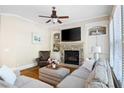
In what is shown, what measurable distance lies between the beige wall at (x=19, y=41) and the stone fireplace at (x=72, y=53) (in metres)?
0.70

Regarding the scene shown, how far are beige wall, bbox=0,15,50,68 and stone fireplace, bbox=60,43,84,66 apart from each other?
70 cm

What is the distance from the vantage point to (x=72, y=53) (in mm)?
4324

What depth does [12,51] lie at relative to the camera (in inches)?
134

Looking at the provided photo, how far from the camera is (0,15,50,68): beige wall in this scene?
3169 millimetres

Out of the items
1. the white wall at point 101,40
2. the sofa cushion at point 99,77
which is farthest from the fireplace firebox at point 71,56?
the sofa cushion at point 99,77

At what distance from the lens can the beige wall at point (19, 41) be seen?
317cm

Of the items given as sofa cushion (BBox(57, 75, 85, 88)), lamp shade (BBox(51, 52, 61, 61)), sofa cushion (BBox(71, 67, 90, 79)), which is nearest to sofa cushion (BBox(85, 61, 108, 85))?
sofa cushion (BBox(57, 75, 85, 88))

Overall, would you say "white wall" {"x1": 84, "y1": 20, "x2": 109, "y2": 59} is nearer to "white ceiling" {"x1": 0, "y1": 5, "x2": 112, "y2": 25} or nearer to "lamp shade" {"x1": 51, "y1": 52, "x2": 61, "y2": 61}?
"white ceiling" {"x1": 0, "y1": 5, "x2": 112, "y2": 25}

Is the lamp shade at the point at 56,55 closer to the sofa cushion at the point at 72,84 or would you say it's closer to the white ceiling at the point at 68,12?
the white ceiling at the point at 68,12

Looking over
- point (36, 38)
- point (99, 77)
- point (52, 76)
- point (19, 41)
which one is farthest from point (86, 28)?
point (99, 77)

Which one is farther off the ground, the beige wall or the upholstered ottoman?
the beige wall

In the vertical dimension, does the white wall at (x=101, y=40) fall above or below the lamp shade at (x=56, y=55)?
above
